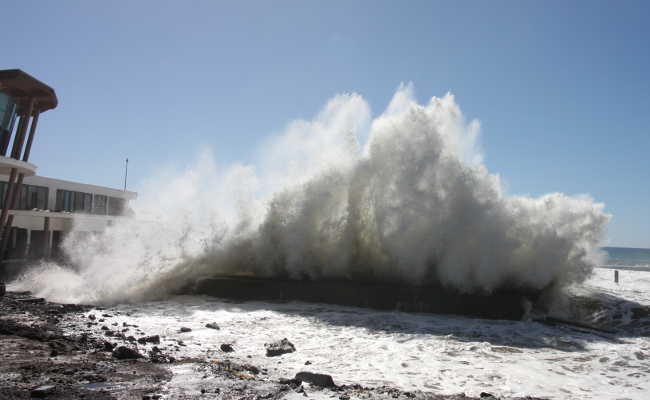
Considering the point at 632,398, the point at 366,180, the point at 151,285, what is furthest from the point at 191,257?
the point at 632,398

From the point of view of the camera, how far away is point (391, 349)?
7.21 m

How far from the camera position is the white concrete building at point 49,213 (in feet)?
83.4

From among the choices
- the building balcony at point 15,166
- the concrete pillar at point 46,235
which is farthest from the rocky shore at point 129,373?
the concrete pillar at point 46,235

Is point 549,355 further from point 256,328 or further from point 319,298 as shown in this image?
point 319,298

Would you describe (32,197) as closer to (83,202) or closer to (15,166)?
(83,202)

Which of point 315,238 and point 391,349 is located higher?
point 315,238

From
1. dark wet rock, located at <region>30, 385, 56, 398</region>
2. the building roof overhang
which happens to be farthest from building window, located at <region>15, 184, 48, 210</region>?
dark wet rock, located at <region>30, 385, 56, 398</region>

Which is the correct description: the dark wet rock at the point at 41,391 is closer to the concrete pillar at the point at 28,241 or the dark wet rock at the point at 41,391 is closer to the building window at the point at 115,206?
the concrete pillar at the point at 28,241

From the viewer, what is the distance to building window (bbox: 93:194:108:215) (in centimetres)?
3519

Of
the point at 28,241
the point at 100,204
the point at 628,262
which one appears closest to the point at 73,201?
the point at 100,204

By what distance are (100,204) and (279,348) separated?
33.8 metres

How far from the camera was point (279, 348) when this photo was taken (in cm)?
682

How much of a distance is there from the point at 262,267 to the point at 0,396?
10.5 metres

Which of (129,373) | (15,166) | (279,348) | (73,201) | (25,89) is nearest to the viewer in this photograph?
(129,373)
